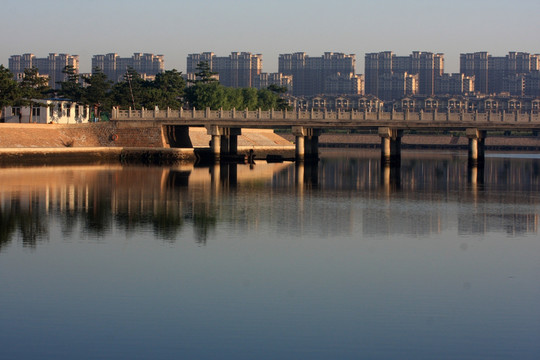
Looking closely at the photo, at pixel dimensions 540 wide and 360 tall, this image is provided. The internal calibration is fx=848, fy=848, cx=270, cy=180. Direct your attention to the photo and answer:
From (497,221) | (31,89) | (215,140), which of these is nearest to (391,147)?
(215,140)

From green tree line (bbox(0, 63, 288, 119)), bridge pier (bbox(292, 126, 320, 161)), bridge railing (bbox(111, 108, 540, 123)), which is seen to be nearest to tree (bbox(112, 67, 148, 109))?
green tree line (bbox(0, 63, 288, 119))

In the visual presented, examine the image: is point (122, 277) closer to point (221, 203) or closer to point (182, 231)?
point (182, 231)

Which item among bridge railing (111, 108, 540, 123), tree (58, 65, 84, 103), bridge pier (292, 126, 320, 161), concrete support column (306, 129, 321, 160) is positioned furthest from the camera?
tree (58, 65, 84, 103)

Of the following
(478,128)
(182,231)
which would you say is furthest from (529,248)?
(478,128)

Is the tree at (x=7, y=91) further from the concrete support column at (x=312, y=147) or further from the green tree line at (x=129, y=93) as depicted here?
the concrete support column at (x=312, y=147)

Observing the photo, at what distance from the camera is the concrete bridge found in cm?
9769

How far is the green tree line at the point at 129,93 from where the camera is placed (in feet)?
351

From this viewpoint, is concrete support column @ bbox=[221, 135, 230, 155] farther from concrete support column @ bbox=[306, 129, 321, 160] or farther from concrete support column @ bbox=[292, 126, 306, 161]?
concrete support column @ bbox=[306, 129, 321, 160]

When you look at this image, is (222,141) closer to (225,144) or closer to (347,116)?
(225,144)

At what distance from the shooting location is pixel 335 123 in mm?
101188

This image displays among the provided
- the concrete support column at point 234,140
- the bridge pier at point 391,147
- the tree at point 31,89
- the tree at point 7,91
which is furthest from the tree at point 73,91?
the bridge pier at point 391,147

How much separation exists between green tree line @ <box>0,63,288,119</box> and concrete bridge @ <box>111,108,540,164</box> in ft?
44.3

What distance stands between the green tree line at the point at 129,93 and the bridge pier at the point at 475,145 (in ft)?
172

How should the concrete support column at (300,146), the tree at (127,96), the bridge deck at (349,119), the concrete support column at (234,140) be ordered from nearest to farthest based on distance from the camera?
the bridge deck at (349,119)
the concrete support column at (300,146)
the concrete support column at (234,140)
the tree at (127,96)
